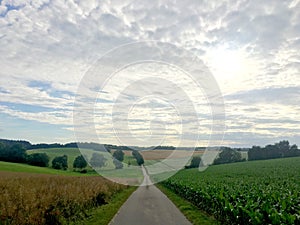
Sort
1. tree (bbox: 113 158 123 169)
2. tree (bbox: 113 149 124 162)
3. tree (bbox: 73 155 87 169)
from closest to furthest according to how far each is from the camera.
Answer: tree (bbox: 113 149 124 162), tree (bbox: 113 158 123 169), tree (bbox: 73 155 87 169)

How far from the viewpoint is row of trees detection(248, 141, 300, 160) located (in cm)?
11106

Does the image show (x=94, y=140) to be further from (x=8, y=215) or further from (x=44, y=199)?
(x=8, y=215)

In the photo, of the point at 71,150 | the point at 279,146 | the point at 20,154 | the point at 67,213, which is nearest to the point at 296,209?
the point at 67,213

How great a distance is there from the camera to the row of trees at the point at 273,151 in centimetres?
11106

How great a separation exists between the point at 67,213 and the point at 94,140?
9115 millimetres

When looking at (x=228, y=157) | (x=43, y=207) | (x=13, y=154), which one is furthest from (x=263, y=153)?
(x=43, y=207)

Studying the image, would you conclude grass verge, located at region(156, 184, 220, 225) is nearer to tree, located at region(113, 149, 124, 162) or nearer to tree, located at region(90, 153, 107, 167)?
tree, located at region(90, 153, 107, 167)

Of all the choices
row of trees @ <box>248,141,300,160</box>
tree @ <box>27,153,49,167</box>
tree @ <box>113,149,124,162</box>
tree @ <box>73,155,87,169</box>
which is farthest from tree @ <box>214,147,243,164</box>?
tree @ <box>113,149,124,162</box>

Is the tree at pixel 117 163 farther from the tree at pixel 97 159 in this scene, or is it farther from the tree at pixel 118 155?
the tree at pixel 97 159

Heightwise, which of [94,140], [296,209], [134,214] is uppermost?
[94,140]

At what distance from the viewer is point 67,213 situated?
1341cm

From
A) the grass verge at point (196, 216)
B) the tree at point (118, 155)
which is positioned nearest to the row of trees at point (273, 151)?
the tree at point (118, 155)

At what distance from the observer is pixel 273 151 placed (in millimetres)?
112312

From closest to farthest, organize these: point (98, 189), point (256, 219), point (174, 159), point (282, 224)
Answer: point (282, 224), point (256, 219), point (98, 189), point (174, 159)
